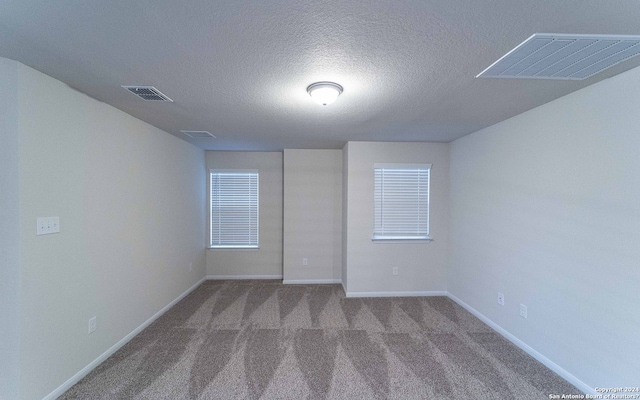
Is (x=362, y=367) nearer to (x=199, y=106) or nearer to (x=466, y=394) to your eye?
(x=466, y=394)

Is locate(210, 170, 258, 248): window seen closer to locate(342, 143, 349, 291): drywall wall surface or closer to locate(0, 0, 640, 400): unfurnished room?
locate(0, 0, 640, 400): unfurnished room

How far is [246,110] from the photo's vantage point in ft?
8.28

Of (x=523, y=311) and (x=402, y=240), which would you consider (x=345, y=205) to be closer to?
(x=402, y=240)

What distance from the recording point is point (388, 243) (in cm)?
394

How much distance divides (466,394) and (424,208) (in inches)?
100

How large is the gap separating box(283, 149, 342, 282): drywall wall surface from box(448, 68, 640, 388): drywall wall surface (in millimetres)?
2211

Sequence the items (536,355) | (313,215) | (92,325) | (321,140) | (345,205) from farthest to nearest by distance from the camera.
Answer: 1. (313,215)
2. (345,205)
3. (321,140)
4. (536,355)
5. (92,325)

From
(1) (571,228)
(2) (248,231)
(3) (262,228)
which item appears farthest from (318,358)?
(2) (248,231)

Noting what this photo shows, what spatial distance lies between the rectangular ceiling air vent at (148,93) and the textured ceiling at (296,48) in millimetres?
78

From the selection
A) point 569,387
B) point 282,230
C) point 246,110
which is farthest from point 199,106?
point 569,387

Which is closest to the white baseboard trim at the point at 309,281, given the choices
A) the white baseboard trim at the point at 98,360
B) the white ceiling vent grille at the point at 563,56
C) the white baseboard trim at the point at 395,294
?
the white baseboard trim at the point at 395,294

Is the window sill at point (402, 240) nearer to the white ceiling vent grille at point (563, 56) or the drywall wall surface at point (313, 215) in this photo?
the drywall wall surface at point (313, 215)

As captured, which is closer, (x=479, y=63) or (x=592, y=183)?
(x=479, y=63)

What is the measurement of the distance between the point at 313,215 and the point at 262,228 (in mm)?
1045
